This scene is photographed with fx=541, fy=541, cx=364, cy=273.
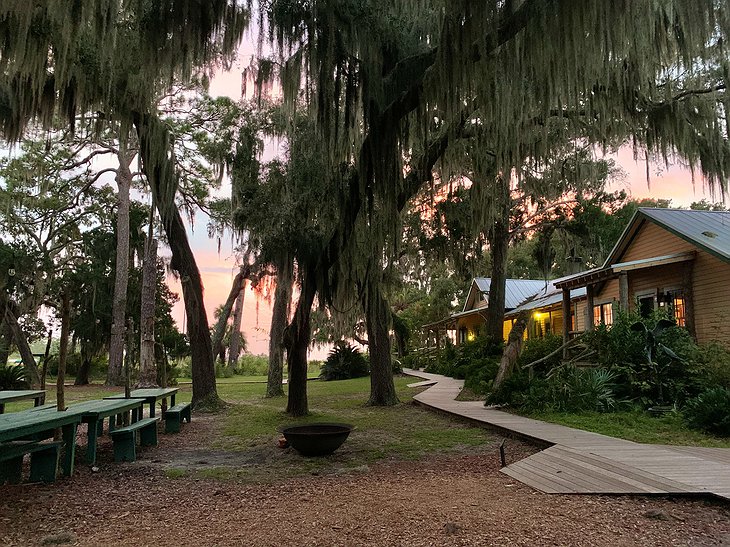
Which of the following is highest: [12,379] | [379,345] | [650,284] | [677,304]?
[650,284]

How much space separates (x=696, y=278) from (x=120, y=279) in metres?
19.5

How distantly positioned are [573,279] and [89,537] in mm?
14365

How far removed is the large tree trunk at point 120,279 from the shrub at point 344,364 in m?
8.75

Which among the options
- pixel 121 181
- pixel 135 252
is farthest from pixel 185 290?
pixel 135 252

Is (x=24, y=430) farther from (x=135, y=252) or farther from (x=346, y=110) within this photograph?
(x=135, y=252)

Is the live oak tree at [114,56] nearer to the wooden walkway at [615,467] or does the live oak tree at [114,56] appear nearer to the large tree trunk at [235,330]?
the wooden walkway at [615,467]

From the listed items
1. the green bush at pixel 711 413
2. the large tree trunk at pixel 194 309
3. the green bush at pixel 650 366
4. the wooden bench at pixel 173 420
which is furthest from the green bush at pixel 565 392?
the large tree trunk at pixel 194 309

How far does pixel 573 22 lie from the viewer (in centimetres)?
529

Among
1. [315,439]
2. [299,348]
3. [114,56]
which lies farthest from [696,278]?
[114,56]

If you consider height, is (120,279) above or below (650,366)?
above

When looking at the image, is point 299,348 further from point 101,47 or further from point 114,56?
point 101,47

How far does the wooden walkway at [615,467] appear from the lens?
4.80 meters

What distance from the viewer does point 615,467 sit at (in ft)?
18.0

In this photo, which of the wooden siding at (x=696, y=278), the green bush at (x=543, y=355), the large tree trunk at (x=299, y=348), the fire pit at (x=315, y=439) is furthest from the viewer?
the green bush at (x=543, y=355)
